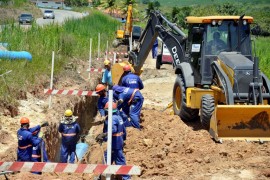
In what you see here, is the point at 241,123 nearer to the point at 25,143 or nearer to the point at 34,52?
the point at 25,143

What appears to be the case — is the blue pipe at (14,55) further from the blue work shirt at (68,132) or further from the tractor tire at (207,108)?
the tractor tire at (207,108)

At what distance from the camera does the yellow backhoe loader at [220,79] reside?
370 inches

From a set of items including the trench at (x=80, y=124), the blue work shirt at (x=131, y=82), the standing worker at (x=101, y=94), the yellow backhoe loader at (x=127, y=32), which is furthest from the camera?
the yellow backhoe loader at (x=127, y=32)

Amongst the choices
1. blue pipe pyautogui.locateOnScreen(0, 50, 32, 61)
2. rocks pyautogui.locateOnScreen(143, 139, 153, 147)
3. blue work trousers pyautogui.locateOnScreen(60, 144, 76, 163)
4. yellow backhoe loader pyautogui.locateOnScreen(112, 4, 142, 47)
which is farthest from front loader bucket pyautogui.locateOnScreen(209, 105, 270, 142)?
yellow backhoe loader pyautogui.locateOnScreen(112, 4, 142, 47)

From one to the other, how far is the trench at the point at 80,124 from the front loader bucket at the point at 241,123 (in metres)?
3.76

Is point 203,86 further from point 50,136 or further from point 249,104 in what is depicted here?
point 50,136

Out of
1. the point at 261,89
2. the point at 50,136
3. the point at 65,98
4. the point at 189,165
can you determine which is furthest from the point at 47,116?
the point at 261,89

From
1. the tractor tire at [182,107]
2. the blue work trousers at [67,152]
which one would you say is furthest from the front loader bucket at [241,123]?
the blue work trousers at [67,152]

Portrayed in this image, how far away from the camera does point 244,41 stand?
11.0 m

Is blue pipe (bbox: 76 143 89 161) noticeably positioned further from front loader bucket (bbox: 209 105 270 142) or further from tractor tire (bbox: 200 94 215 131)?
front loader bucket (bbox: 209 105 270 142)

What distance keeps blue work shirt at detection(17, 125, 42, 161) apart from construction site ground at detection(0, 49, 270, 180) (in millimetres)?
380

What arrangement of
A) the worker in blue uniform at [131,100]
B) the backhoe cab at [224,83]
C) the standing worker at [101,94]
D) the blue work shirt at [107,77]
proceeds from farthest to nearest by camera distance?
the blue work shirt at [107,77], the worker in blue uniform at [131,100], the standing worker at [101,94], the backhoe cab at [224,83]

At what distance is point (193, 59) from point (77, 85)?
5.38m

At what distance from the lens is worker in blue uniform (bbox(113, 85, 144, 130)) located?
1145 centimetres
